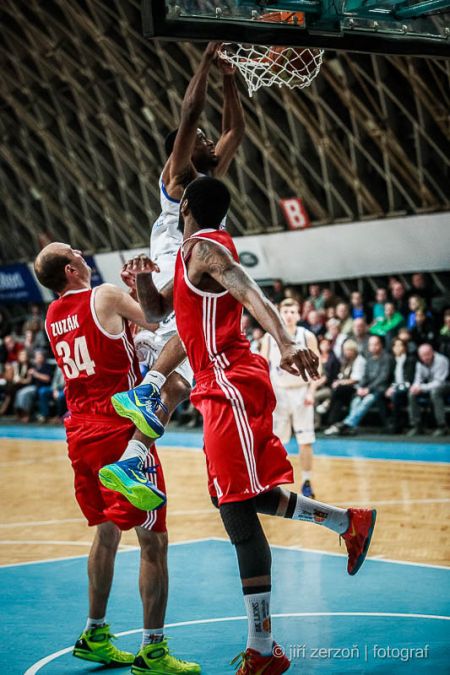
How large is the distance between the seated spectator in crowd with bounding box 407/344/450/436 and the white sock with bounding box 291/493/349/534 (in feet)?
36.0

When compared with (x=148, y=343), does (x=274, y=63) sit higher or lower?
higher

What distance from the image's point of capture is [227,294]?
16.3ft

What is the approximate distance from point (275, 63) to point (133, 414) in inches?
107

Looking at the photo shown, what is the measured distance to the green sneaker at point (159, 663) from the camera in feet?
16.4

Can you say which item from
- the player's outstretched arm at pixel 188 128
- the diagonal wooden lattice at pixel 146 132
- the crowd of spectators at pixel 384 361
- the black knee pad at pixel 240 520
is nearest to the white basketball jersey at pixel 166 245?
the player's outstretched arm at pixel 188 128

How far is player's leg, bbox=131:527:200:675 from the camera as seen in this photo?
504 centimetres

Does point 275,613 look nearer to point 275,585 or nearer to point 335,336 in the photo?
point 275,585

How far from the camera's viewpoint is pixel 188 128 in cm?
571

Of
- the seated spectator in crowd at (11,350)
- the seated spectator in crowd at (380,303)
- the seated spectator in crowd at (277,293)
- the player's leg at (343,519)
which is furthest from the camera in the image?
the seated spectator in crowd at (11,350)

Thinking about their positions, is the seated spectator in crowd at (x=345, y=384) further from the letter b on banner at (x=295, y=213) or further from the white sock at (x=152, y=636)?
the white sock at (x=152, y=636)

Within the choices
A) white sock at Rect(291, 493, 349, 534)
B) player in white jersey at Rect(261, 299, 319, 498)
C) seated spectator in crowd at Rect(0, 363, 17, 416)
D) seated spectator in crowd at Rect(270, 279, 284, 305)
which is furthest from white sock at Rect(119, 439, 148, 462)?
seated spectator in crowd at Rect(0, 363, 17, 416)

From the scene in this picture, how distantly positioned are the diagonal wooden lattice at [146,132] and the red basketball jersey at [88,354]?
586 inches

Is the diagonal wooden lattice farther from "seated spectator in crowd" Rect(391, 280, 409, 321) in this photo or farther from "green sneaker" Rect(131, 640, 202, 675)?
"green sneaker" Rect(131, 640, 202, 675)

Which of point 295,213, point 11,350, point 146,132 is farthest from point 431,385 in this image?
point 146,132
